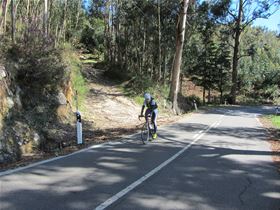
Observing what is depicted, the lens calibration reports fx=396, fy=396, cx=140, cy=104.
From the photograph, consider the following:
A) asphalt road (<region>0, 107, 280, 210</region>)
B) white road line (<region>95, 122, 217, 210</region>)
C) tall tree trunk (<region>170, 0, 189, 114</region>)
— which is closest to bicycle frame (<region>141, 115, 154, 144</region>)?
asphalt road (<region>0, 107, 280, 210</region>)

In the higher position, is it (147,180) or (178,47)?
(178,47)

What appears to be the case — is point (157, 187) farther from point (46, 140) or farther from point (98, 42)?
point (98, 42)

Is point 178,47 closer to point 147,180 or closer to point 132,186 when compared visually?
point 147,180

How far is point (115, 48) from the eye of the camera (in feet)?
128

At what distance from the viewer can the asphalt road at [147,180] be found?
6.68m

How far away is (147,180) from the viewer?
8312 mm

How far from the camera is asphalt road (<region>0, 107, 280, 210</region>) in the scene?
6.68 meters

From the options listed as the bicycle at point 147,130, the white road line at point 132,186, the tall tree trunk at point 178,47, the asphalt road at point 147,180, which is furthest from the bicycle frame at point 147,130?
the tall tree trunk at point 178,47

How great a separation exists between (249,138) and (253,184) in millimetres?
8655

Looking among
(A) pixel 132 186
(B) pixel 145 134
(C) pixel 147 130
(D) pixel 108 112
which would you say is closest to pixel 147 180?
(A) pixel 132 186

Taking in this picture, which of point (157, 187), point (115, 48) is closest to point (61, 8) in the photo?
point (115, 48)

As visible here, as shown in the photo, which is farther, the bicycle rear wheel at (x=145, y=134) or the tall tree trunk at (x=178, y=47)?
the tall tree trunk at (x=178, y=47)

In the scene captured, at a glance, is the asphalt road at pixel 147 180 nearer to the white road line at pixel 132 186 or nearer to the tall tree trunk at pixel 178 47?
the white road line at pixel 132 186

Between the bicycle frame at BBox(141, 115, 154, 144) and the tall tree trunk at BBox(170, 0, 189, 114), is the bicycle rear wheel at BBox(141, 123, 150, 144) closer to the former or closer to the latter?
the bicycle frame at BBox(141, 115, 154, 144)
